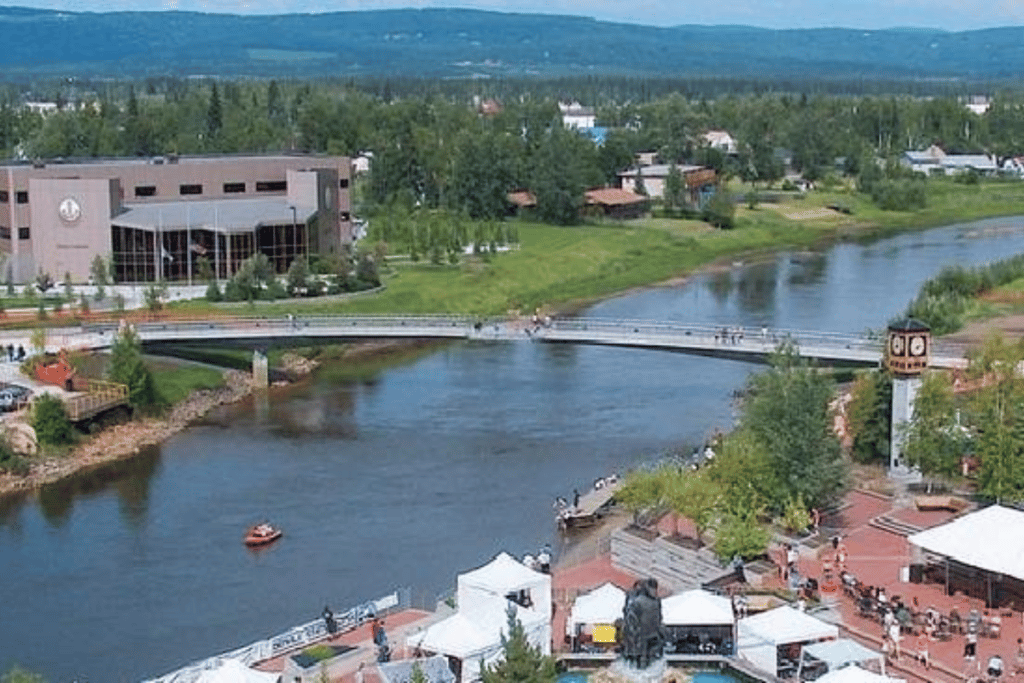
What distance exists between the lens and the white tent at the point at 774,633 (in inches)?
1016

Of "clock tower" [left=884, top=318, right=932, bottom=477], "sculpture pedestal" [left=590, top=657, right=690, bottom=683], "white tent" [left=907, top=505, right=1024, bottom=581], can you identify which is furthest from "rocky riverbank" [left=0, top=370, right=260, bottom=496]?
"white tent" [left=907, top=505, right=1024, bottom=581]

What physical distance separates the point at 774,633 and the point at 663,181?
80.6 metres

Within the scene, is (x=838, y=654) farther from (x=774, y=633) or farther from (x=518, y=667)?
(x=518, y=667)

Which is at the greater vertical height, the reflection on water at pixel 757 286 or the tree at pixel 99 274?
the tree at pixel 99 274

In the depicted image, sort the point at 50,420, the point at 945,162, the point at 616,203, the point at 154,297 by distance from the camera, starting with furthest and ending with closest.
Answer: the point at 945,162 → the point at 616,203 → the point at 154,297 → the point at 50,420

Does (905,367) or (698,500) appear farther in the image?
(905,367)

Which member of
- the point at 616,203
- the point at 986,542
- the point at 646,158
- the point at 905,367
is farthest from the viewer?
the point at 646,158

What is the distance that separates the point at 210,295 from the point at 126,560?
29465mm

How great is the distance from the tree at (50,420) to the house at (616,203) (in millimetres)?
55223

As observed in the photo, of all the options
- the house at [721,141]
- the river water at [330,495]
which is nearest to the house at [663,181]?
the house at [721,141]

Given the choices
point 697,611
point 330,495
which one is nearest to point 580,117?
point 330,495

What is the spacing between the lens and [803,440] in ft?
108

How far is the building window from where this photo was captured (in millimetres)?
74812

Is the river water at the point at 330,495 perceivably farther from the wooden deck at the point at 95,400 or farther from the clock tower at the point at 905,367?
the clock tower at the point at 905,367
